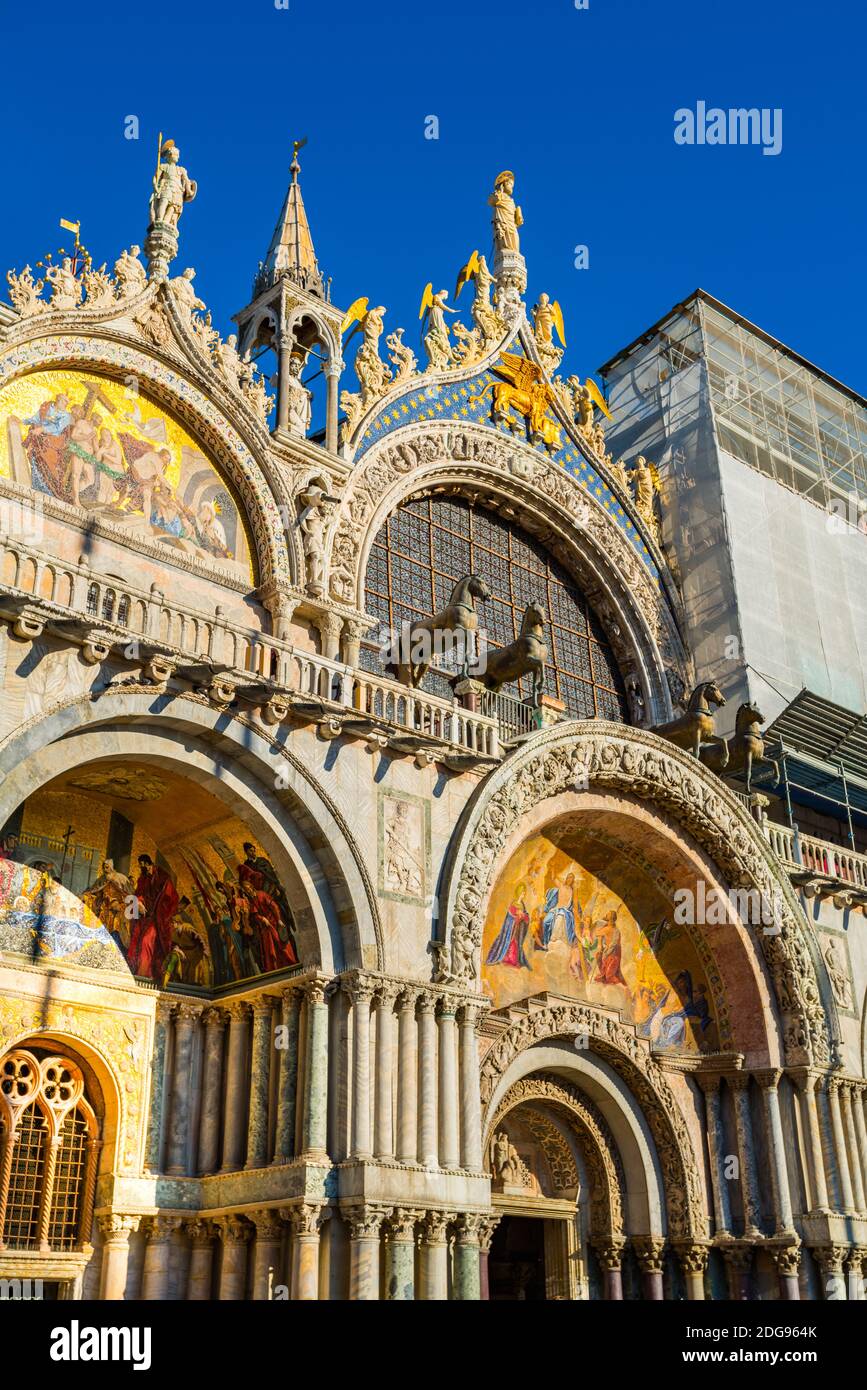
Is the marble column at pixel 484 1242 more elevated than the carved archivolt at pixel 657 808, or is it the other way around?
the carved archivolt at pixel 657 808

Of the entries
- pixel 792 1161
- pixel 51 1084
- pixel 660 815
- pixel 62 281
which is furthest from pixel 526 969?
pixel 62 281

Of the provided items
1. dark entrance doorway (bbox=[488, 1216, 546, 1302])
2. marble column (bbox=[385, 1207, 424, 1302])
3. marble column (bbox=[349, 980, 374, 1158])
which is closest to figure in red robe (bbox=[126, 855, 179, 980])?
marble column (bbox=[349, 980, 374, 1158])

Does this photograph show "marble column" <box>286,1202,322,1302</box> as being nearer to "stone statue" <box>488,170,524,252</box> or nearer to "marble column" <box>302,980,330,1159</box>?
"marble column" <box>302,980,330,1159</box>

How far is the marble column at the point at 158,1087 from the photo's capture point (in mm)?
14531

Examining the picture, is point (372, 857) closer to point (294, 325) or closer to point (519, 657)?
point (519, 657)

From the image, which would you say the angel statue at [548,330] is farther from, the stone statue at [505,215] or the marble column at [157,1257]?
the marble column at [157,1257]

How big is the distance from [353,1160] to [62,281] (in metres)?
10.5

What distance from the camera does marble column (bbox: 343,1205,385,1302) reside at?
13359mm

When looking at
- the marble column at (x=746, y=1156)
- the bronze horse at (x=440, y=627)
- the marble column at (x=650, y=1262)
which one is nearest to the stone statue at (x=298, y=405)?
the bronze horse at (x=440, y=627)

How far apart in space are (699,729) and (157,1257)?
36.9ft

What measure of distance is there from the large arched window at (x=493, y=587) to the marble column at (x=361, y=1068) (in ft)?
19.8

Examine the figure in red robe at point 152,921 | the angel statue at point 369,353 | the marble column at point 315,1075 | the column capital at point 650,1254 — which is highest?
the angel statue at point 369,353
